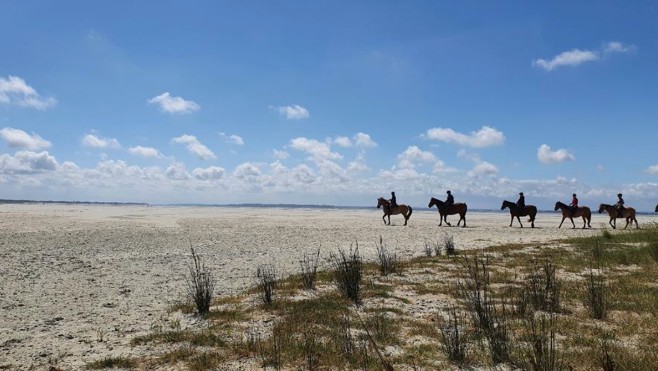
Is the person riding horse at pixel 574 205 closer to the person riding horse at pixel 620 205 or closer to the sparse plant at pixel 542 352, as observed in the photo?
the person riding horse at pixel 620 205

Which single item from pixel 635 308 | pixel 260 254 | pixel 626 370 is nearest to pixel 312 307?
pixel 626 370

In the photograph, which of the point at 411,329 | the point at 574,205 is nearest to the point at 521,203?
the point at 574,205

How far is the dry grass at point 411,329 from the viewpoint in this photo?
19.0 feet

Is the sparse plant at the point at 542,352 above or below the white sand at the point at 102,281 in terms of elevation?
above

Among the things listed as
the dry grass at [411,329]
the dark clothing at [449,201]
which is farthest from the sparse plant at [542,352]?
the dark clothing at [449,201]

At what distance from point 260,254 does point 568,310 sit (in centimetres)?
1248

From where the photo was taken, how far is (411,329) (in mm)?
7285

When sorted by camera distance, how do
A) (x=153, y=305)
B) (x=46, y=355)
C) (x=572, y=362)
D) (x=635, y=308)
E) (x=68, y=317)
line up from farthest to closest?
(x=153, y=305) → (x=68, y=317) → (x=635, y=308) → (x=46, y=355) → (x=572, y=362)

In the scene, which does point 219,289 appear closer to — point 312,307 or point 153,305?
point 153,305

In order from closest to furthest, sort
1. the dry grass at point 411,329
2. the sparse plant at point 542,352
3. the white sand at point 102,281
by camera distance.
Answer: the sparse plant at point 542,352 → the dry grass at point 411,329 → the white sand at point 102,281

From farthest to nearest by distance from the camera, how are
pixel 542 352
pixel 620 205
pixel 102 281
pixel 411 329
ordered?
pixel 620 205 → pixel 102 281 → pixel 411 329 → pixel 542 352

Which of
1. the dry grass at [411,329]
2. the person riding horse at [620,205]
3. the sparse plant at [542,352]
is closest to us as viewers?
the sparse plant at [542,352]

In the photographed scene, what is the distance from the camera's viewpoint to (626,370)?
5.08 meters

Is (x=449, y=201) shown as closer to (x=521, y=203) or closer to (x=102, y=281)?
(x=521, y=203)
